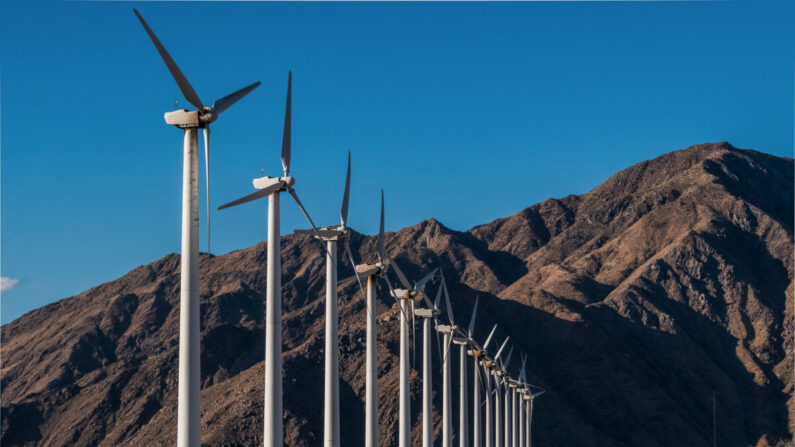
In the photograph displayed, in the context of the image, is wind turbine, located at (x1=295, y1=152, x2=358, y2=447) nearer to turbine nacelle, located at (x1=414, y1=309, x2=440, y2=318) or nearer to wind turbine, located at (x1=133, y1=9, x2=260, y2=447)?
wind turbine, located at (x1=133, y1=9, x2=260, y2=447)

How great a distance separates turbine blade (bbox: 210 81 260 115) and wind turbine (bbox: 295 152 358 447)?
10.7 meters

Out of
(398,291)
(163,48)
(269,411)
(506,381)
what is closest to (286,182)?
(269,411)

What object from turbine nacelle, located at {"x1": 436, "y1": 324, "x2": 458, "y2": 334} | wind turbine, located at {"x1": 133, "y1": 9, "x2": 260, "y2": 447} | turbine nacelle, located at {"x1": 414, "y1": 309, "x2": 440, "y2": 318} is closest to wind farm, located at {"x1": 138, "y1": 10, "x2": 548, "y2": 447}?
wind turbine, located at {"x1": 133, "y1": 9, "x2": 260, "y2": 447}

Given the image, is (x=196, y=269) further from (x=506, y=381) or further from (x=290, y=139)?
(x=506, y=381)

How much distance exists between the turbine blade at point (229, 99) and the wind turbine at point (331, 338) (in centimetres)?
1071

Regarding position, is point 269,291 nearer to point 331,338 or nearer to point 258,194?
point 258,194

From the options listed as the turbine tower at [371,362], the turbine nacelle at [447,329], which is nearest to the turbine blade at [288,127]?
the turbine tower at [371,362]

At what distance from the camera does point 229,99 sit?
39719 mm

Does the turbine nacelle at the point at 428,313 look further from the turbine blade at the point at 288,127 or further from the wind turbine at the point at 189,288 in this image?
the wind turbine at the point at 189,288

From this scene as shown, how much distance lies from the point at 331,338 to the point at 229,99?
18.0 metres

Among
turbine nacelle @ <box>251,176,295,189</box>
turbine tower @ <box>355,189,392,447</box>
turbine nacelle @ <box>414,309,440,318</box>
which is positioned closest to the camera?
turbine nacelle @ <box>251,176,295,189</box>

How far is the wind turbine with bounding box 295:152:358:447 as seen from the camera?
53219 mm

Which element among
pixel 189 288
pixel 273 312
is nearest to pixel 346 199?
pixel 273 312

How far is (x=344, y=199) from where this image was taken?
2394 inches
